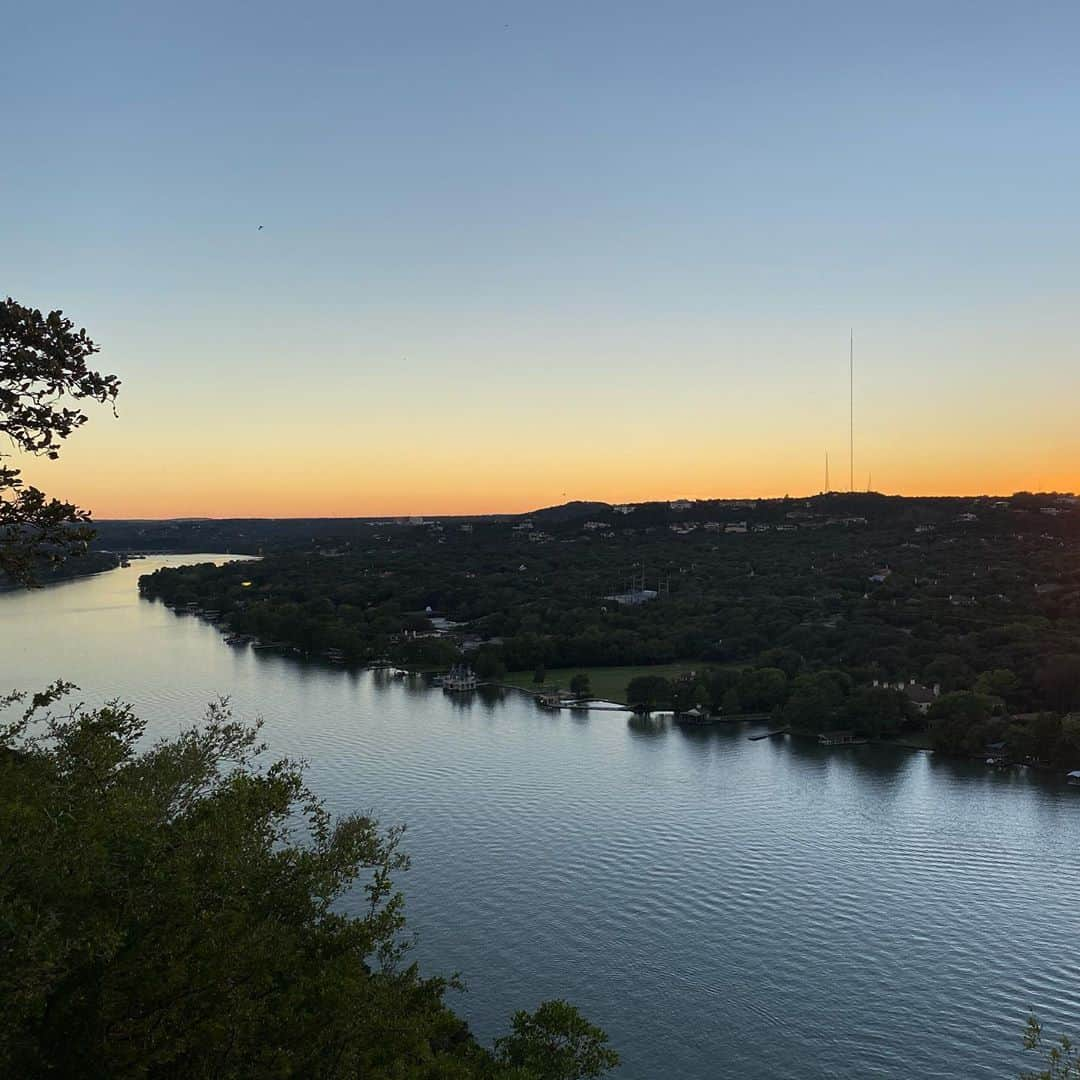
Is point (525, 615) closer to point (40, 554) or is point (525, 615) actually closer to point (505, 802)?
point (505, 802)

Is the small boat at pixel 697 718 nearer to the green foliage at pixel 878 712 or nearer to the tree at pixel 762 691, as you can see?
the tree at pixel 762 691

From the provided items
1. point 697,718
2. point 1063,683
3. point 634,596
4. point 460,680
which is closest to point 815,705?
point 697,718

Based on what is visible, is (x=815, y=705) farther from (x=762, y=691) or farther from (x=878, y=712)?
(x=762, y=691)

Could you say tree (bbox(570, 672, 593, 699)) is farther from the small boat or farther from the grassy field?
the small boat

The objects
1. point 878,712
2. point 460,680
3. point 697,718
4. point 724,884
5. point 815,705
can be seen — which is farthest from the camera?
point 460,680

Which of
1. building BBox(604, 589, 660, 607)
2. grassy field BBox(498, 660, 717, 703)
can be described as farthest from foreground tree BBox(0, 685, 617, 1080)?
building BBox(604, 589, 660, 607)

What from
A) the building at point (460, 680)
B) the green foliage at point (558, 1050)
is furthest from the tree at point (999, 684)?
the green foliage at point (558, 1050)
